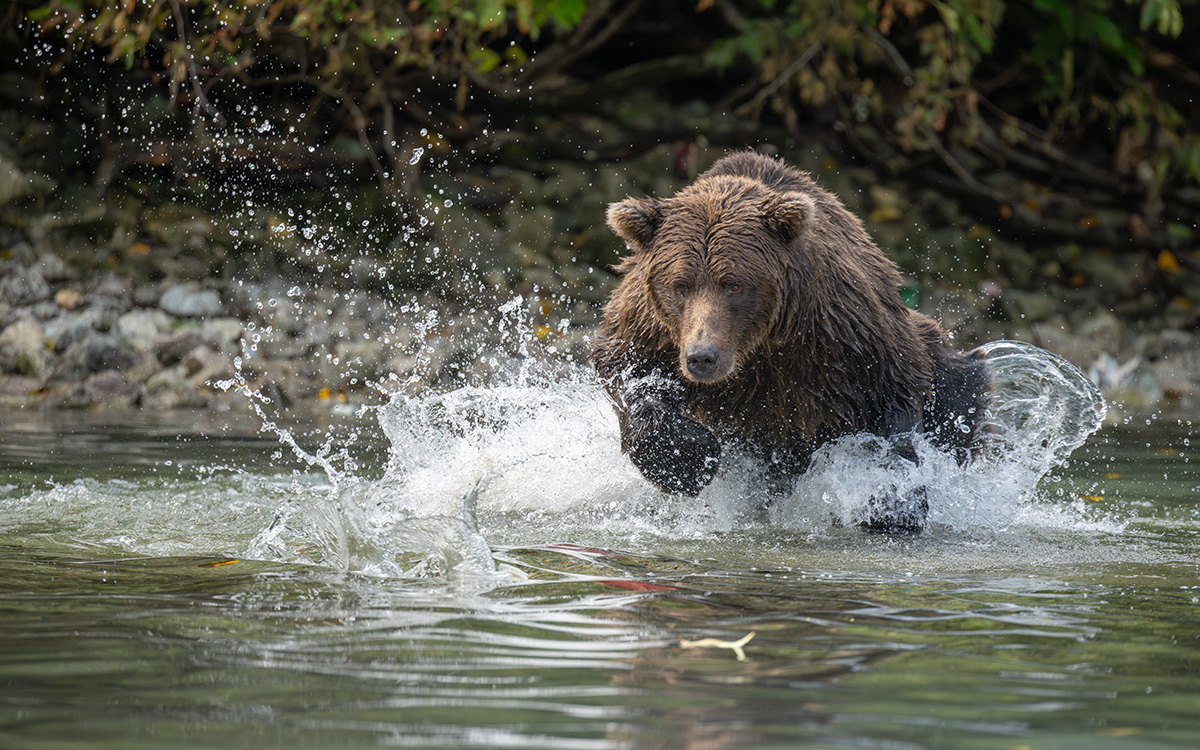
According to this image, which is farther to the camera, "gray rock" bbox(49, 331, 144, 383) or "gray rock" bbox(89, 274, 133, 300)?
"gray rock" bbox(89, 274, 133, 300)

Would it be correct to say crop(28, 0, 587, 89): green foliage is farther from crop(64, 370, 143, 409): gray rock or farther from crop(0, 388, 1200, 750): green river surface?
crop(0, 388, 1200, 750): green river surface

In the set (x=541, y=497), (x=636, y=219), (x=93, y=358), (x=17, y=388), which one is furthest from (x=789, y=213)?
(x=17, y=388)

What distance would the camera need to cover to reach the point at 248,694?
9.07ft

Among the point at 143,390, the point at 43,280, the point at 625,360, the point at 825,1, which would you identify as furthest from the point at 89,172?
the point at 625,360

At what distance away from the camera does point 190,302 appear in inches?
443

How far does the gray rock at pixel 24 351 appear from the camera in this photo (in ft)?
34.5

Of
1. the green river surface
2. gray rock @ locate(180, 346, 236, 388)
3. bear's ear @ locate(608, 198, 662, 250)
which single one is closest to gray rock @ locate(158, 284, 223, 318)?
gray rock @ locate(180, 346, 236, 388)

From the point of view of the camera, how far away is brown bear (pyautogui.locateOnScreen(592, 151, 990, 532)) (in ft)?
18.0

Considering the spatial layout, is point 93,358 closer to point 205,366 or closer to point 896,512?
point 205,366

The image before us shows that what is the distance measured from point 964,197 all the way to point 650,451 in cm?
860

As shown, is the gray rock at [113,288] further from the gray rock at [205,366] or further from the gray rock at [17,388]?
the gray rock at [17,388]

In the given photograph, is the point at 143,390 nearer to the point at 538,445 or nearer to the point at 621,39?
the point at 538,445

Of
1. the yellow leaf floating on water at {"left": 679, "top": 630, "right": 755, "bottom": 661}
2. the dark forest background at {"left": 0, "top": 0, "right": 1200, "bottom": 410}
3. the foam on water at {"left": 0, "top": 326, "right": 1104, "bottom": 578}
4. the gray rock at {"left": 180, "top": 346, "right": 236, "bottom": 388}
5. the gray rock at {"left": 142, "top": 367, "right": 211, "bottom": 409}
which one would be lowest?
the yellow leaf floating on water at {"left": 679, "top": 630, "right": 755, "bottom": 661}

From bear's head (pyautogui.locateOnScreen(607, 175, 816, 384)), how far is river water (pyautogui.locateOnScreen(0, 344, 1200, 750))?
0.75 meters
